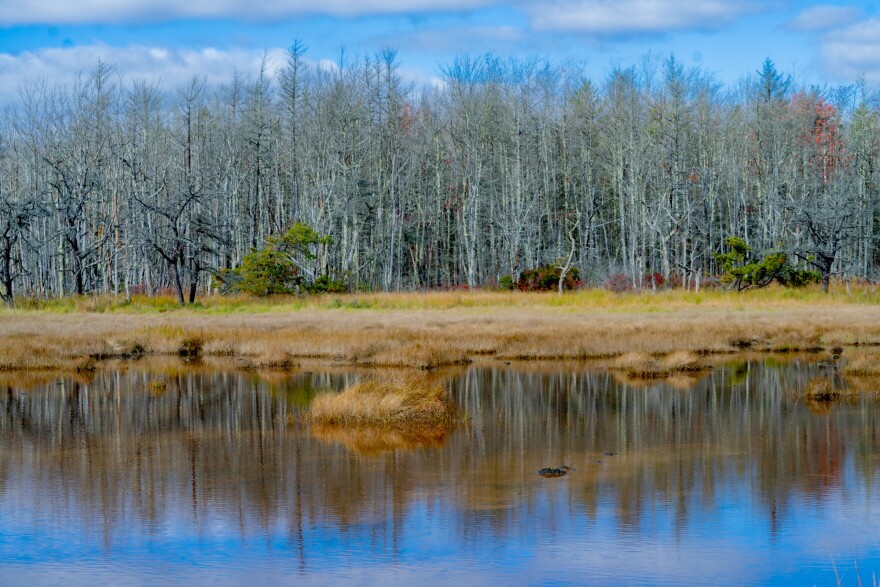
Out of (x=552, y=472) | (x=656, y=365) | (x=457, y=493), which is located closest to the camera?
(x=457, y=493)

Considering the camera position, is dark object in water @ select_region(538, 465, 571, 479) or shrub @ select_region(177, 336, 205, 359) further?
shrub @ select_region(177, 336, 205, 359)

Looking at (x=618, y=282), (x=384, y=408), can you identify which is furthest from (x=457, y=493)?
(x=618, y=282)

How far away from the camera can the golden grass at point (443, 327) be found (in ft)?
98.0

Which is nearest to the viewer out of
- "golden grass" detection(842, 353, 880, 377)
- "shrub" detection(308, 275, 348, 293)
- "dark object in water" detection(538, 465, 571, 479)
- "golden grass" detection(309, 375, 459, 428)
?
"dark object in water" detection(538, 465, 571, 479)

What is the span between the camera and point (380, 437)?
18328 mm

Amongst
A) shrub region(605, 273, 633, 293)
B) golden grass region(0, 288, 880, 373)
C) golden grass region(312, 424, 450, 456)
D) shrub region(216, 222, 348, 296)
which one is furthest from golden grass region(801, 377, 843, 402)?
shrub region(216, 222, 348, 296)

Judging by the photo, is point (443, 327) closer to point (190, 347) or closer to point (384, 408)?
point (190, 347)

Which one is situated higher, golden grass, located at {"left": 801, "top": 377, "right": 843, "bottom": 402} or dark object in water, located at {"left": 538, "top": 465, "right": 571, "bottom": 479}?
golden grass, located at {"left": 801, "top": 377, "right": 843, "bottom": 402}

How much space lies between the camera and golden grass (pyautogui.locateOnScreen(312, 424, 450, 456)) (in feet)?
57.4

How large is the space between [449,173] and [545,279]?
17458 mm

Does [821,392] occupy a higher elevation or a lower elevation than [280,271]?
lower

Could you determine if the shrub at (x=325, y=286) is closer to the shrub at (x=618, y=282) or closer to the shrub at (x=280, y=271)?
the shrub at (x=280, y=271)

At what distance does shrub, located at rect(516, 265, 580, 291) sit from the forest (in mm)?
2862

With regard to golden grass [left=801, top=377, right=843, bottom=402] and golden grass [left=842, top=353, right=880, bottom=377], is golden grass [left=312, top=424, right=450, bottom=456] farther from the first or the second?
golden grass [left=842, top=353, right=880, bottom=377]
